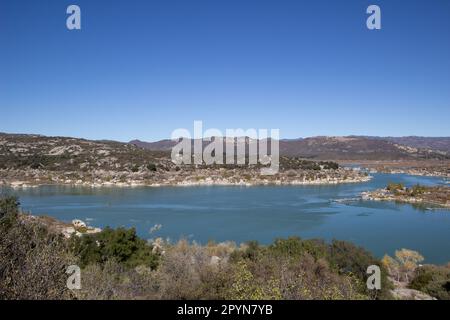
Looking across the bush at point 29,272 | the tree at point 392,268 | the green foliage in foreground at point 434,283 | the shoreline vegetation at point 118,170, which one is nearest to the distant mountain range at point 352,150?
the shoreline vegetation at point 118,170

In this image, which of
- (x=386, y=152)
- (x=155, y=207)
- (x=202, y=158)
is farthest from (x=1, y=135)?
(x=386, y=152)

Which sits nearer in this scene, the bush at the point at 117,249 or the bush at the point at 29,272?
the bush at the point at 29,272

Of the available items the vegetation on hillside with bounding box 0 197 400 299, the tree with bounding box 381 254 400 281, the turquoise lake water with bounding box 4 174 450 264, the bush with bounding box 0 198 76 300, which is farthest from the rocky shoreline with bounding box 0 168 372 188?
the bush with bounding box 0 198 76 300

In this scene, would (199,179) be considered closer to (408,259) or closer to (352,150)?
(408,259)

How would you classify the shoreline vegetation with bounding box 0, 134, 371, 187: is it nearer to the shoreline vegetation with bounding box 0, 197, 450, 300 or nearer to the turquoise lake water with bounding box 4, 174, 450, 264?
the turquoise lake water with bounding box 4, 174, 450, 264

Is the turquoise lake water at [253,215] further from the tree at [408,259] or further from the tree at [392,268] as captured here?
the tree at [392,268]

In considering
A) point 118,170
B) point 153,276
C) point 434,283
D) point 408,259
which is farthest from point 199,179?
point 153,276

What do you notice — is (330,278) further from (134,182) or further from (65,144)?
(65,144)
